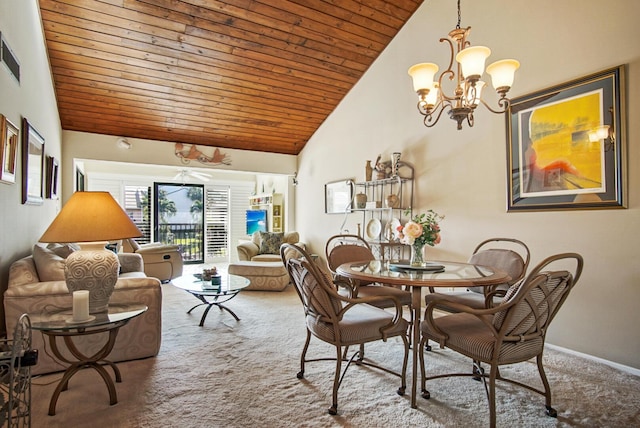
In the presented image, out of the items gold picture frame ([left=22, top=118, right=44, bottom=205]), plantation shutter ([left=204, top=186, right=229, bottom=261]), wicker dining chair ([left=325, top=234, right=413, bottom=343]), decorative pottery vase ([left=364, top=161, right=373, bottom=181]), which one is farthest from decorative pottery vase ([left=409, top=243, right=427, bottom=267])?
plantation shutter ([left=204, top=186, right=229, bottom=261])

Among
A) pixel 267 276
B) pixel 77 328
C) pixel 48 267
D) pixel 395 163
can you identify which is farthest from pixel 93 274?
pixel 395 163

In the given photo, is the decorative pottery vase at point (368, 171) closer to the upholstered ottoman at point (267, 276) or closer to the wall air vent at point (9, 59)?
the upholstered ottoman at point (267, 276)

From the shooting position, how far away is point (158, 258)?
5816 millimetres

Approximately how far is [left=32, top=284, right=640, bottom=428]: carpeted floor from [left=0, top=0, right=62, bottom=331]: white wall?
1035mm

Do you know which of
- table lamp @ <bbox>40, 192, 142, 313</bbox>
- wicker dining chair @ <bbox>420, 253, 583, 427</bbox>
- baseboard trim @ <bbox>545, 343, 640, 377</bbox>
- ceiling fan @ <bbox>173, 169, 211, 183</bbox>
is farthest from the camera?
ceiling fan @ <bbox>173, 169, 211, 183</bbox>

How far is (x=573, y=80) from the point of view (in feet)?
9.23

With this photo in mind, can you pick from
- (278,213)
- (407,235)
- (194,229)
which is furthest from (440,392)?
(194,229)

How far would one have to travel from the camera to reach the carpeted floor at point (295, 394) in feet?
6.28

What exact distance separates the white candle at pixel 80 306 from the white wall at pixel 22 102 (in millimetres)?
853

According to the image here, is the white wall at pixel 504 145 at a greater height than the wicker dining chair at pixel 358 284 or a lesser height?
greater

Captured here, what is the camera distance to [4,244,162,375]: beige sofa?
91.8 inches

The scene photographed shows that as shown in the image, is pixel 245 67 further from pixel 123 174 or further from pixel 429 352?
pixel 123 174

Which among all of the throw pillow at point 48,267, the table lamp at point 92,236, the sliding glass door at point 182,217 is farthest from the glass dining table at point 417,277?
the sliding glass door at point 182,217

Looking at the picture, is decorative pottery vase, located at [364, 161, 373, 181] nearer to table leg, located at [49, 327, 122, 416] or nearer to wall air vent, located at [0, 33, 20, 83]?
table leg, located at [49, 327, 122, 416]
